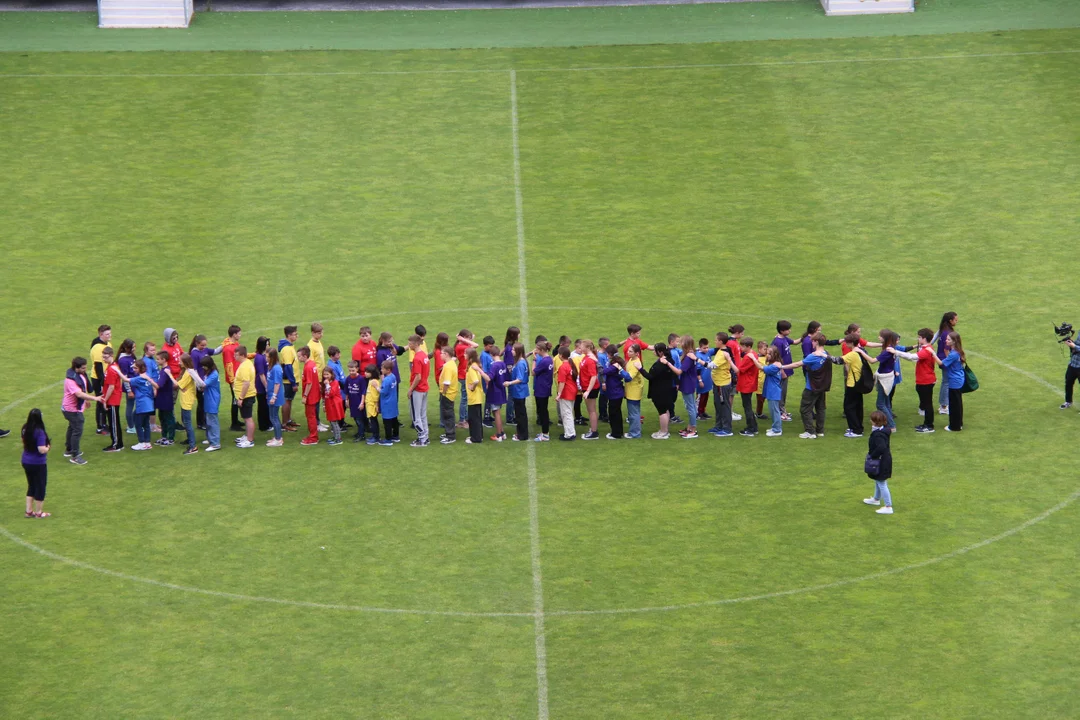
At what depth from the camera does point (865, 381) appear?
25.8m

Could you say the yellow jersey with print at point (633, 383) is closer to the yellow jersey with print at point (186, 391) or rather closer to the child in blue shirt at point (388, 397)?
the child in blue shirt at point (388, 397)

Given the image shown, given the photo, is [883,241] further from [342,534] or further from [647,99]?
[342,534]

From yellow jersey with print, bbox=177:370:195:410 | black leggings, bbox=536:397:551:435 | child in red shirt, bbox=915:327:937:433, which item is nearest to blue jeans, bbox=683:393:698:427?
black leggings, bbox=536:397:551:435

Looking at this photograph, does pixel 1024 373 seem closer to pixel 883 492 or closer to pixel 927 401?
pixel 927 401

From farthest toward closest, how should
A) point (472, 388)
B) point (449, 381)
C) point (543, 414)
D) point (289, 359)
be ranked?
1. point (289, 359)
2. point (543, 414)
3. point (449, 381)
4. point (472, 388)

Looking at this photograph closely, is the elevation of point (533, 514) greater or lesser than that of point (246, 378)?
lesser

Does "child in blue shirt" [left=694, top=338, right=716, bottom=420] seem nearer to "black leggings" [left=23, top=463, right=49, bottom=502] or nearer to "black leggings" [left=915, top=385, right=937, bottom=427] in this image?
"black leggings" [left=915, top=385, right=937, bottom=427]

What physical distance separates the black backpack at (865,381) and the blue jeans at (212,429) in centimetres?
1079

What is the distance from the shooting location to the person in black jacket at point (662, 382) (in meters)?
25.9

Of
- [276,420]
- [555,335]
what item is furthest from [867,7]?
[276,420]

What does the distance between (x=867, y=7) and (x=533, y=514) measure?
27.5 meters

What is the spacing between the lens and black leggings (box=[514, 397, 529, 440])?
26312 mm

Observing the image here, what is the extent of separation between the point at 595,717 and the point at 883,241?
19238 millimetres

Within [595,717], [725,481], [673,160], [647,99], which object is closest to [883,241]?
[673,160]
